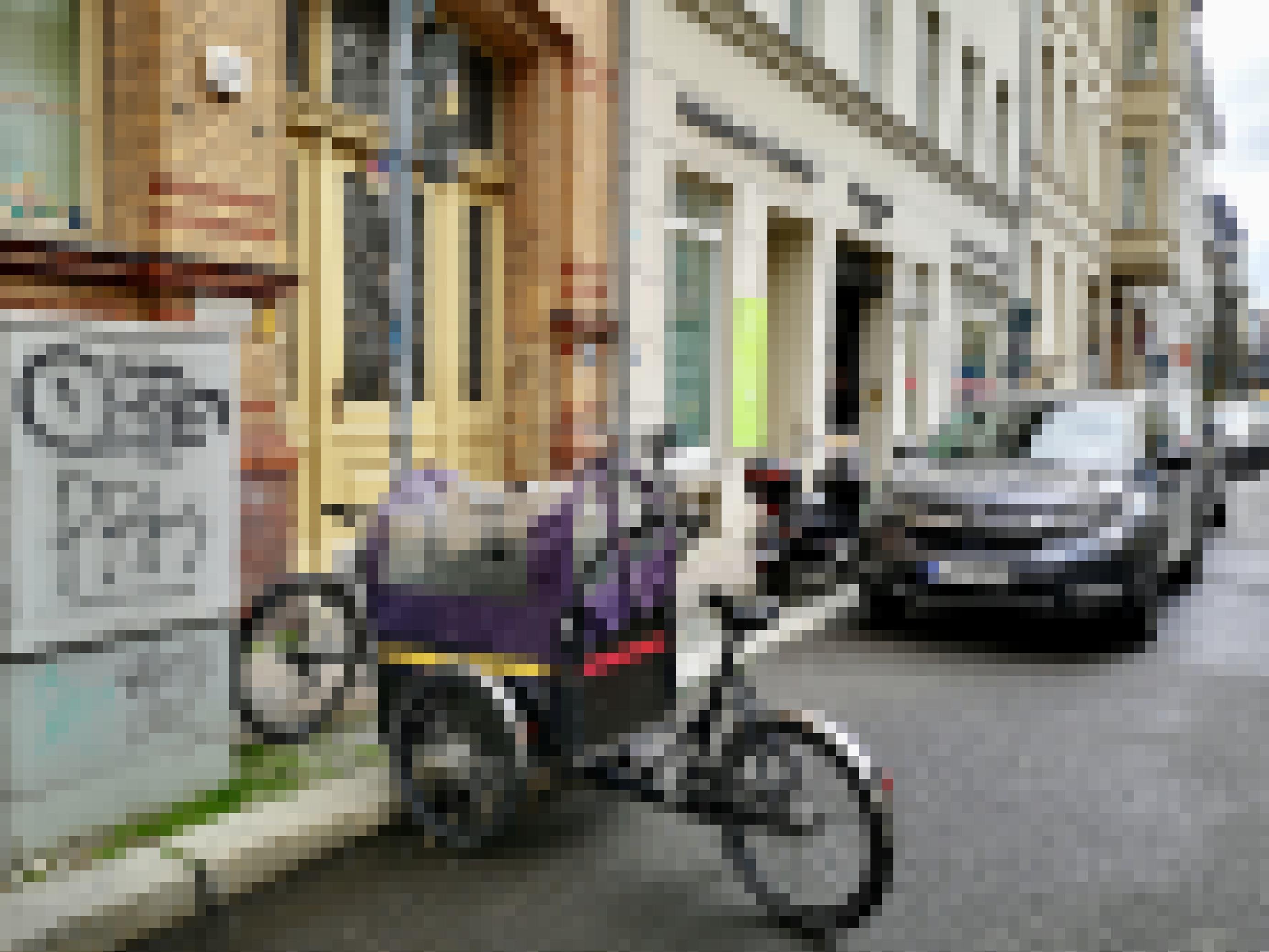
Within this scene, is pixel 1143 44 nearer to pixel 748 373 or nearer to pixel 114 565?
pixel 748 373

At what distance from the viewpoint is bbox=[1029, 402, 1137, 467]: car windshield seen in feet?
28.6

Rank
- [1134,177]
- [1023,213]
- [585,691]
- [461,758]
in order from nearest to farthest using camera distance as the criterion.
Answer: [585,691] < [461,758] < [1023,213] < [1134,177]

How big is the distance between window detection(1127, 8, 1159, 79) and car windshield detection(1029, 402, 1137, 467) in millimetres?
29177

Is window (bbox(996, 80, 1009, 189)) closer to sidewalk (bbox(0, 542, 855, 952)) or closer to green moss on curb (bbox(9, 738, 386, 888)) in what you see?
sidewalk (bbox(0, 542, 855, 952))

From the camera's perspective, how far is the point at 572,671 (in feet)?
13.8

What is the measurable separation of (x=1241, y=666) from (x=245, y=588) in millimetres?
6075

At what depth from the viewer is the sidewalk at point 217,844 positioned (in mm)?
3549

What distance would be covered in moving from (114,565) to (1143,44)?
122 ft

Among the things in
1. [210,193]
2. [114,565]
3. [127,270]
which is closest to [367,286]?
[210,193]

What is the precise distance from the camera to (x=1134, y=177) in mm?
34531

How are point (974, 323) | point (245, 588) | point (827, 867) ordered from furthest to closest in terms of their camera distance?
point (974, 323) < point (245, 588) < point (827, 867)

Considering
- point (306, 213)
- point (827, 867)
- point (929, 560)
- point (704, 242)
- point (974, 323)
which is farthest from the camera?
point (974, 323)

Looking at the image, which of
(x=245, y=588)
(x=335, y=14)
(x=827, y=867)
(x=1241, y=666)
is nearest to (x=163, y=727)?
(x=245, y=588)

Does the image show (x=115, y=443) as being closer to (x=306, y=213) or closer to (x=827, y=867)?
(x=827, y=867)
